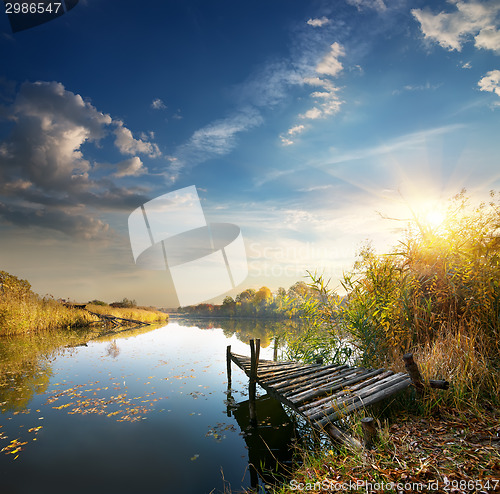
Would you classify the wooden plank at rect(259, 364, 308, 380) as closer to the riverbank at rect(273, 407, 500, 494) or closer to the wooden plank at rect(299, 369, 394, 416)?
the wooden plank at rect(299, 369, 394, 416)

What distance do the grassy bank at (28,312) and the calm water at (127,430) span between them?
8.79 meters

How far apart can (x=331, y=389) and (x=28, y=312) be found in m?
23.6

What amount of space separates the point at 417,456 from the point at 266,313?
55372 mm

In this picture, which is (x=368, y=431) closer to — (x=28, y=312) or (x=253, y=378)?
(x=253, y=378)

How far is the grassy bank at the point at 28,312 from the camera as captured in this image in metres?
19.0

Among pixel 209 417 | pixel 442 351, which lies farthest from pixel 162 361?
pixel 442 351

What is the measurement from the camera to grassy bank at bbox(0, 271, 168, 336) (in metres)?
19.0

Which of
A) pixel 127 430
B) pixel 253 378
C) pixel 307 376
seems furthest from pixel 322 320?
pixel 127 430

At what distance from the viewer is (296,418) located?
7156mm

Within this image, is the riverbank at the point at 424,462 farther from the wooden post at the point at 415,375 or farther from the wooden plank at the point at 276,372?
the wooden plank at the point at 276,372

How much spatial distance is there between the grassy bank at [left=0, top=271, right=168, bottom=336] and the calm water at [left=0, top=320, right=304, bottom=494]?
879cm

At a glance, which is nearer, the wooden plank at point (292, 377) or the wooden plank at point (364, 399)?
the wooden plank at point (364, 399)

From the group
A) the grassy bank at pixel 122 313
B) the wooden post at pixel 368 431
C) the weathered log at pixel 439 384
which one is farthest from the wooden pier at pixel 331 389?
the grassy bank at pixel 122 313

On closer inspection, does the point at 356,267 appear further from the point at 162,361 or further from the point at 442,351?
the point at 162,361
